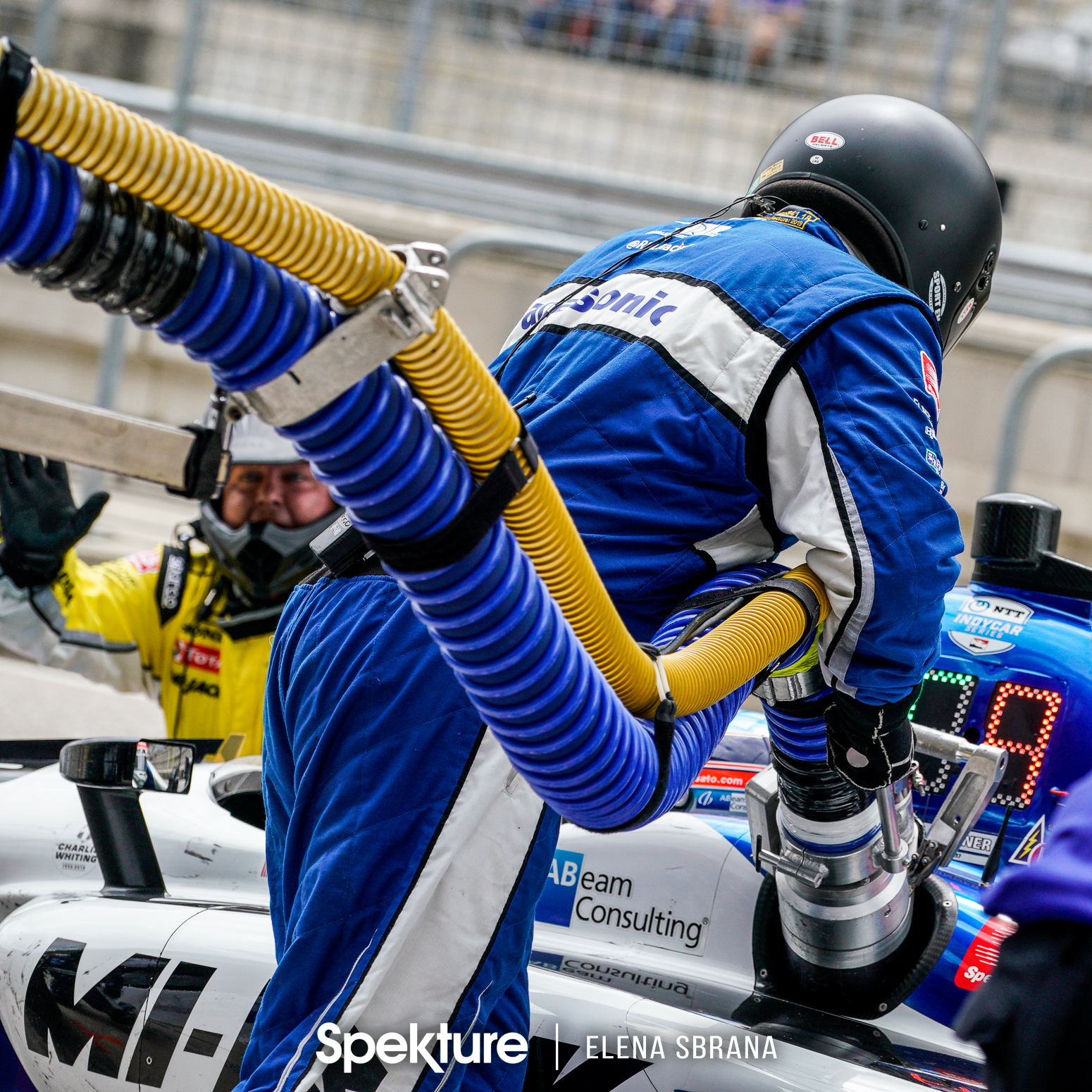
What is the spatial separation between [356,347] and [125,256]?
7.3 inches

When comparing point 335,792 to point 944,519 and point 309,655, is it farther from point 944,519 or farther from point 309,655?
point 944,519

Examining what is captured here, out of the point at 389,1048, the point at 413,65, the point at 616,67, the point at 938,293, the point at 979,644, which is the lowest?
the point at 389,1048

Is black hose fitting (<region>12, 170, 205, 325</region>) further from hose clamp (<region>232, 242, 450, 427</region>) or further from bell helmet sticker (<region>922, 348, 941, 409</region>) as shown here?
bell helmet sticker (<region>922, 348, 941, 409</region>)

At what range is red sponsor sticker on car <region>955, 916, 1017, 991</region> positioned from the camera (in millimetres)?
1886

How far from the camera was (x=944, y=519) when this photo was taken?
4.96 feet

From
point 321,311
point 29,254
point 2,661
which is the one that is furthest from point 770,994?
point 2,661

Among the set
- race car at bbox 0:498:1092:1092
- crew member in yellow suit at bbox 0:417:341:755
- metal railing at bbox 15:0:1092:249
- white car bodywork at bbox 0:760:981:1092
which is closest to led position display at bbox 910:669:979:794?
race car at bbox 0:498:1092:1092

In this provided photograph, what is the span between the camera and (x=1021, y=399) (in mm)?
4352

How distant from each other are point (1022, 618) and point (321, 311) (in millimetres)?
1546

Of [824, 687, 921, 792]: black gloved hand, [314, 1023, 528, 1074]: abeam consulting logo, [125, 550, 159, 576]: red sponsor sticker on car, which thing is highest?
[824, 687, 921, 792]: black gloved hand

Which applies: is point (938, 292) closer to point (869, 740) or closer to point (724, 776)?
point (869, 740)

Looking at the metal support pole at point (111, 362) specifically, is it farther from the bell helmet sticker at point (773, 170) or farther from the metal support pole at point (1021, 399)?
the bell helmet sticker at point (773, 170)

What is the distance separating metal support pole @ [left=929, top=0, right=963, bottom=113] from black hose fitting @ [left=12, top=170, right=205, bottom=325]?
505cm

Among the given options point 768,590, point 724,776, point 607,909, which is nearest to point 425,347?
point 768,590
